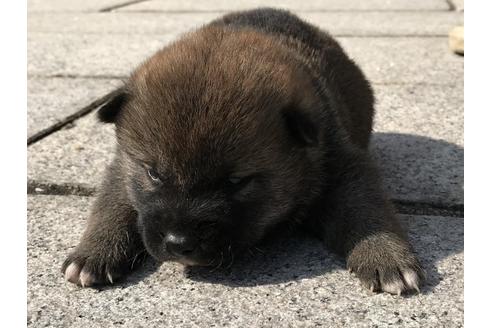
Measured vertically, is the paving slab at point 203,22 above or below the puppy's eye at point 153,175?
below

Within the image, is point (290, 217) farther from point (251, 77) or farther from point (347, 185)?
point (251, 77)

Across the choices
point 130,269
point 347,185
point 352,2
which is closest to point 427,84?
point 347,185

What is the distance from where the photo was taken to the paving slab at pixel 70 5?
11014 mm

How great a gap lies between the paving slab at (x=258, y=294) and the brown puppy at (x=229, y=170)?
0.33 feet

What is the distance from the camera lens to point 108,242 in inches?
Result: 133

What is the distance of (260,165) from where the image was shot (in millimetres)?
3184

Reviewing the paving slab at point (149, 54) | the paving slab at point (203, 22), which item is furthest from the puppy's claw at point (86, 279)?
the paving slab at point (203, 22)

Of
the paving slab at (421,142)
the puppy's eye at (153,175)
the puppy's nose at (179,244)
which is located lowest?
the paving slab at (421,142)

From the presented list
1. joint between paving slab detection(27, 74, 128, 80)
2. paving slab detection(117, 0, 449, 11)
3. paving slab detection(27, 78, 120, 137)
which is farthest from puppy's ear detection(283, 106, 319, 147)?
paving slab detection(117, 0, 449, 11)

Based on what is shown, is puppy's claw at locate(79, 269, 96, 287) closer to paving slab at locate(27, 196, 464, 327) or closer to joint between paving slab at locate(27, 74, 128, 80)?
paving slab at locate(27, 196, 464, 327)

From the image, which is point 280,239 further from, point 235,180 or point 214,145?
point 214,145

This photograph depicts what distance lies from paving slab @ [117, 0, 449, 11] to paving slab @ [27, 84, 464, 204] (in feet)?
15.5

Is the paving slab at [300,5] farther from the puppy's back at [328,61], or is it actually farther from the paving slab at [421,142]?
the puppy's back at [328,61]

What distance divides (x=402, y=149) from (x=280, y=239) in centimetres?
170
